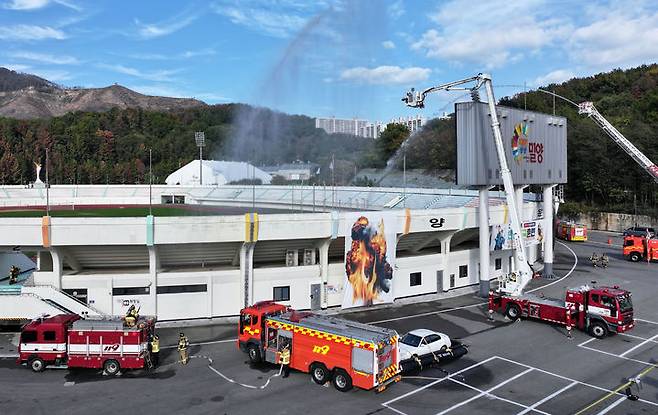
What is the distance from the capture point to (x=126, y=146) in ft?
583

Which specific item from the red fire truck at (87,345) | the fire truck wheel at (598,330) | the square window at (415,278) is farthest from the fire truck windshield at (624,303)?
the red fire truck at (87,345)

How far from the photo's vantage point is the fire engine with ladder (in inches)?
1107

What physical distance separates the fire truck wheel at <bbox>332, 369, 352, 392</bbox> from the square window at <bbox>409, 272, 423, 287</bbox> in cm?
1825

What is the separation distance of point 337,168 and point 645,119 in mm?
70843

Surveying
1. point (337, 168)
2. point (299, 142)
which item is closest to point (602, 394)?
point (299, 142)

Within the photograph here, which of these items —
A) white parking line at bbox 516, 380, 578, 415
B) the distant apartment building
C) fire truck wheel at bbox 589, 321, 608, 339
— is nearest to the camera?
white parking line at bbox 516, 380, 578, 415

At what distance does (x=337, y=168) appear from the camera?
284ft

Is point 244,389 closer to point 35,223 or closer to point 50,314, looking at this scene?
point 50,314

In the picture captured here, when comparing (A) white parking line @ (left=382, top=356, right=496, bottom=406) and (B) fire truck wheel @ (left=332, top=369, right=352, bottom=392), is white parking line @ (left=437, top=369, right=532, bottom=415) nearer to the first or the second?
(A) white parking line @ (left=382, top=356, right=496, bottom=406)

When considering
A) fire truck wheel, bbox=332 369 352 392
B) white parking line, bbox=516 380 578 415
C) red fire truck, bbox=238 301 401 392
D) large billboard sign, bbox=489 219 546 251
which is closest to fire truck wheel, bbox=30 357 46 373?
red fire truck, bbox=238 301 401 392

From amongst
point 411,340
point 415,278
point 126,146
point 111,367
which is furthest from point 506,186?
point 126,146

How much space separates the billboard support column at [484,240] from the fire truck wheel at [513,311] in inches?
238

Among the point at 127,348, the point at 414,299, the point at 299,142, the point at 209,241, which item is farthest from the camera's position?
the point at 299,142

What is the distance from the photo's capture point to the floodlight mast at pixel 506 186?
108 ft
